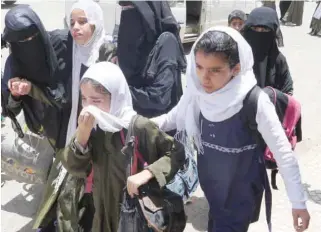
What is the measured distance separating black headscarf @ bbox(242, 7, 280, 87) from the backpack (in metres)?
0.52

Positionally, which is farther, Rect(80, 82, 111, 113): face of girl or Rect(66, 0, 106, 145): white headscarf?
Rect(66, 0, 106, 145): white headscarf

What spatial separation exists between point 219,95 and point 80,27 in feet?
4.25

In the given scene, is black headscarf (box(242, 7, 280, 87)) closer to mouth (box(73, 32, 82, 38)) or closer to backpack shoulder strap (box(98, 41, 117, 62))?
backpack shoulder strap (box(98, 41, 117, 62))

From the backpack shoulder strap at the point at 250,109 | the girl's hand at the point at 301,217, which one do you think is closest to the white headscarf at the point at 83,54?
the backpack shoulder strap at the point at 250,109

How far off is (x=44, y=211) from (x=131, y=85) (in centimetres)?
93

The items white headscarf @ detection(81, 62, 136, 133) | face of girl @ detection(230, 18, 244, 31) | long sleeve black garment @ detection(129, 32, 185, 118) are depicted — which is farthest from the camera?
face of girl @ detection(230, 18, 244, 31)

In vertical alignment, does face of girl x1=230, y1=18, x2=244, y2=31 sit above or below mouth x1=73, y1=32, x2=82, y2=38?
below

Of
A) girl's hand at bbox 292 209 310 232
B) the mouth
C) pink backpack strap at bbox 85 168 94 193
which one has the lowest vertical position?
pink backpack strap at bbox 85 168 94 193

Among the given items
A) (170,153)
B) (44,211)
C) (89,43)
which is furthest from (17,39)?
(170,153)

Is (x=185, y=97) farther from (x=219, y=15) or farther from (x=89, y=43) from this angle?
(x=219, y=15)

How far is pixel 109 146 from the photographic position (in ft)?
7.56

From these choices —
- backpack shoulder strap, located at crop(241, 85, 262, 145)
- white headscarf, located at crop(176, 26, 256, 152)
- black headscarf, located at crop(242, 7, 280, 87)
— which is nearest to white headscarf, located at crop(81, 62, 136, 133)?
white headscarf, located at crop(176, 26, 256, 152)

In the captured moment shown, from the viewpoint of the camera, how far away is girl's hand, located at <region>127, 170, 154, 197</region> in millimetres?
2004

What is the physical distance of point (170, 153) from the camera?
87.5 inches
